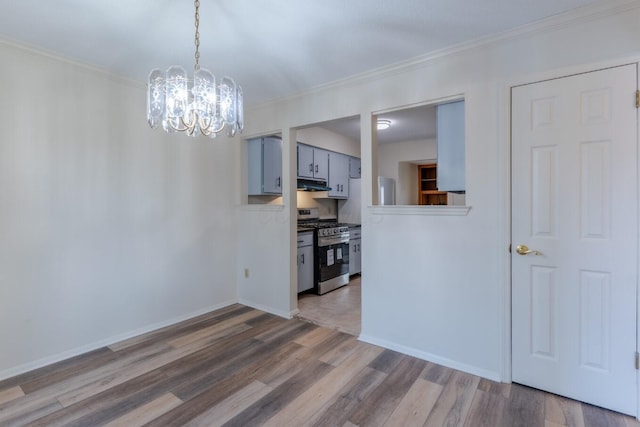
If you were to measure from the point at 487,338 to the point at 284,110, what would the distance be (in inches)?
112

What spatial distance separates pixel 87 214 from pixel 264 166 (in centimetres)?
183

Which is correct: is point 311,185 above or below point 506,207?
above

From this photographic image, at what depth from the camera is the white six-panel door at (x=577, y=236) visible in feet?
6.16

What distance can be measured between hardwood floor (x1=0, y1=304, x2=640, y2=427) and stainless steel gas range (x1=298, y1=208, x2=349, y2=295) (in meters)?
1.55

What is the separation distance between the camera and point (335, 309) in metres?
3.76

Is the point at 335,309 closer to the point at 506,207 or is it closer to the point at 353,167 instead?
the point at 506,207

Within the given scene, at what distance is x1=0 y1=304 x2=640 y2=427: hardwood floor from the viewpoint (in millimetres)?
1876

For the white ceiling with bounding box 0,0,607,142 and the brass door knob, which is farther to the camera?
the brass door knob

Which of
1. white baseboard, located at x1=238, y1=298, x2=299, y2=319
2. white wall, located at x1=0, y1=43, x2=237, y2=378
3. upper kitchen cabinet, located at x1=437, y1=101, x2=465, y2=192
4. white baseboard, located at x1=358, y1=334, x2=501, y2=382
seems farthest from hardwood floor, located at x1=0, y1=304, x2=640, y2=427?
upper kitchen cabinet, located at x1=437, y1=101, x2=465, y2=192

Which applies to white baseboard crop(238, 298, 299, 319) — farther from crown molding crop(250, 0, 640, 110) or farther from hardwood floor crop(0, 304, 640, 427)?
crown molding crop(250, 0, 640, 110)

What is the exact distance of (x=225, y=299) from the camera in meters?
3.86

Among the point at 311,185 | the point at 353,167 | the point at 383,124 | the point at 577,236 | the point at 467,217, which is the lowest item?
the point at 577,236

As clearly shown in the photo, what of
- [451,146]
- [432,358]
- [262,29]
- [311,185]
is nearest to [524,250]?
[451,146]

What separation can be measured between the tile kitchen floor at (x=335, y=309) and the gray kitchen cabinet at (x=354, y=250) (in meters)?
0.49
